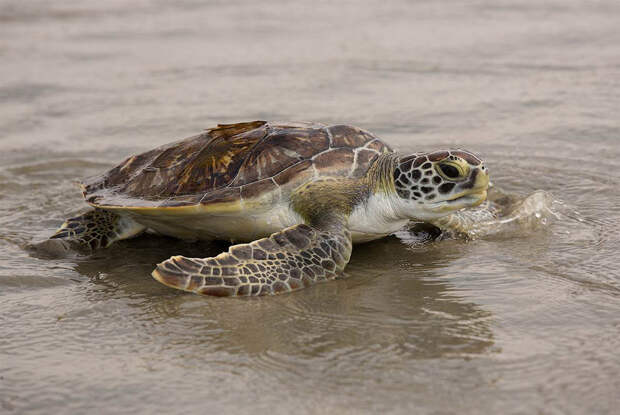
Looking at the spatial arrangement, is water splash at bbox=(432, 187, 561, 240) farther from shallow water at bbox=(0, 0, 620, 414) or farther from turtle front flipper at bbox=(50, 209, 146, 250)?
turtle front flipper at bbox=(50, 209, 146, 250)

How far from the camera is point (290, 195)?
4.66 m

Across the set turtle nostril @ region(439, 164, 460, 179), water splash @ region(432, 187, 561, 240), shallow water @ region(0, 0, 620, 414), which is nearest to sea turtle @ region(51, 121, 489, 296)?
turtle nostril @ region(439, 164, 460, 179)

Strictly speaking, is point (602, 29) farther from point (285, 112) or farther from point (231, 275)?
point (231, 275)

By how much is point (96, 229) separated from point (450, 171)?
2437mm

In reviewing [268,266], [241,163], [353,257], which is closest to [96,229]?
[241,163]

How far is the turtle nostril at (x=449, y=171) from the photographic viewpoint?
4.50 metres

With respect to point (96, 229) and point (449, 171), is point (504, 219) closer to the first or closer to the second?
point (449, 171)

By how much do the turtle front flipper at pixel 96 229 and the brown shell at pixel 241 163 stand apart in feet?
0.47

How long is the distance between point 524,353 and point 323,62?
7.32 meters

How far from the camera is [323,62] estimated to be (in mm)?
10000

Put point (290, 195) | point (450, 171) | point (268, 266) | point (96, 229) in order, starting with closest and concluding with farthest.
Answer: point (268, 266)
point (450, 171)
point (290, 195)
point (96, 229)

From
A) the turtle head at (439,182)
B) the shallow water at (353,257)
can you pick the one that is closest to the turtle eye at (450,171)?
the turtle head at (439,182)

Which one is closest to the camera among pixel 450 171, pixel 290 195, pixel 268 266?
pixel 268 266

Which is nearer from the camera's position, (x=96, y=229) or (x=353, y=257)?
(x=353, y=257)
